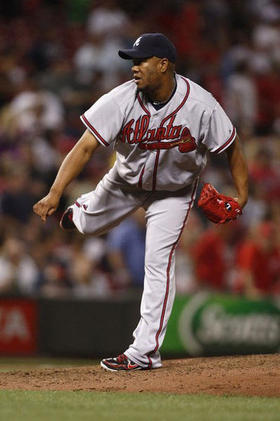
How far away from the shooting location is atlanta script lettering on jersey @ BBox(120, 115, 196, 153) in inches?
226

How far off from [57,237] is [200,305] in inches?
70.1

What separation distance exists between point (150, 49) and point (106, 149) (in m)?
6.67

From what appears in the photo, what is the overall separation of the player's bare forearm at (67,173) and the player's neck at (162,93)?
431 mm

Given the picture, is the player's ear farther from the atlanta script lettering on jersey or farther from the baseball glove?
the baseball glove

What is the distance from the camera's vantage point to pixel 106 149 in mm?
12336

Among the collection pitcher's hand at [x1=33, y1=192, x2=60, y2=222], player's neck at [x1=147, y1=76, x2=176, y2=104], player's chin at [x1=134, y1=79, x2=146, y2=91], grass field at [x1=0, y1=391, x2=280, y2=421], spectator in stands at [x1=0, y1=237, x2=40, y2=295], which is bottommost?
spectator in stands at [x1=0, y1=237, x2=40, y2=295]

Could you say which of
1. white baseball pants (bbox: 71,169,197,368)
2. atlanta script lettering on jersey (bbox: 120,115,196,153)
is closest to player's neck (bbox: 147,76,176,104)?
atlanta script lettering on jersey (bbox: 120,115,196,153)

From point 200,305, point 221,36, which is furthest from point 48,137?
point 221,36

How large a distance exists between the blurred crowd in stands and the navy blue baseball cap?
4565mm

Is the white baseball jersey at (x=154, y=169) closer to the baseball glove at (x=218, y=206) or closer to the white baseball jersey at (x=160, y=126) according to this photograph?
the white baseball jersey at (x=160, y=126)

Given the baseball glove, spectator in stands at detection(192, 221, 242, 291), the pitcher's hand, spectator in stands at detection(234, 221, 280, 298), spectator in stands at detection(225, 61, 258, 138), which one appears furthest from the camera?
spectator in stands at detection(225, 61, 258, 138)

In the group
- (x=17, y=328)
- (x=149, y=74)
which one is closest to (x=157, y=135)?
(x=149, y=74)

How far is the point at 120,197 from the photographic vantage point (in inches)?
245

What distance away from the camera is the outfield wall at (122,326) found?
1000cm
